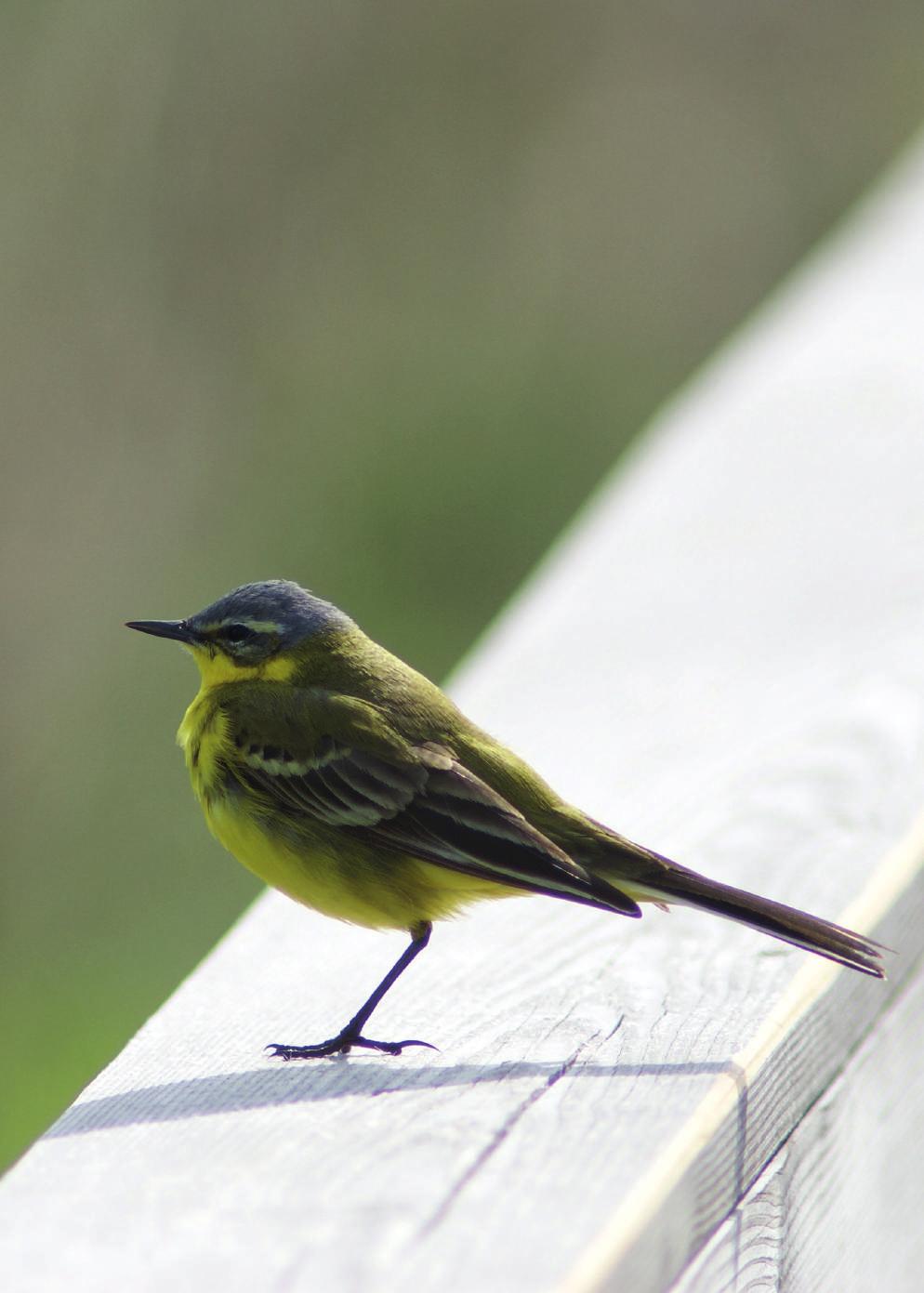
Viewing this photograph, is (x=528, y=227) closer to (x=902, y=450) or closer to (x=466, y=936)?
(x=902, y=450)

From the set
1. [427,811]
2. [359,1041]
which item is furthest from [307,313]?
[359,1041]

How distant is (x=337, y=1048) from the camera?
2.53 meters

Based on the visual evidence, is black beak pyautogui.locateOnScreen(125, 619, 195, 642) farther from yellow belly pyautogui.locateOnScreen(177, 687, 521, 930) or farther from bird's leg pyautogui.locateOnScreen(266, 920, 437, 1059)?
bird's leg pyautogui.locateOnScreen(266, 920, 437, 1059)

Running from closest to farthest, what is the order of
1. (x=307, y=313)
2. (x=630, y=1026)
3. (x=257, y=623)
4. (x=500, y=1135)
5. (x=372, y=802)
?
1. (x=500, y=1135)
2. (x=630, y=1026)
3. (x=372, y=802)
4. (x=257, y=623)
5. (x=307, y=313)

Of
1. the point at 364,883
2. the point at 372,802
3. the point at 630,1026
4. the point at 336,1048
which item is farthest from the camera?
the point at 372,802

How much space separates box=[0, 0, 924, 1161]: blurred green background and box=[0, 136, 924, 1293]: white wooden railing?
399cm

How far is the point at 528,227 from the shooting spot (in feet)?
39.5

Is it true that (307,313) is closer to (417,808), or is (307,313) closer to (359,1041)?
(417,808)

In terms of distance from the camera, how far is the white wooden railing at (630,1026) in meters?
1.65

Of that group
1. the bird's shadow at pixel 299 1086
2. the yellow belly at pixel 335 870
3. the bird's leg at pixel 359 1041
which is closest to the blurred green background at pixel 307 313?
the yellow belly at pixel 335 870

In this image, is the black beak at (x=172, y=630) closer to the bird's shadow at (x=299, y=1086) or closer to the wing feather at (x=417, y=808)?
the wing feather at (x=417, y=808)

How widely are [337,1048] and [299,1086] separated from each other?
28 cm

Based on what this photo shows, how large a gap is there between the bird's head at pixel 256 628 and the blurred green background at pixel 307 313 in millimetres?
3705

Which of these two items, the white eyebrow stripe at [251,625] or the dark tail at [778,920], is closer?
the dark tail at [778,920]
